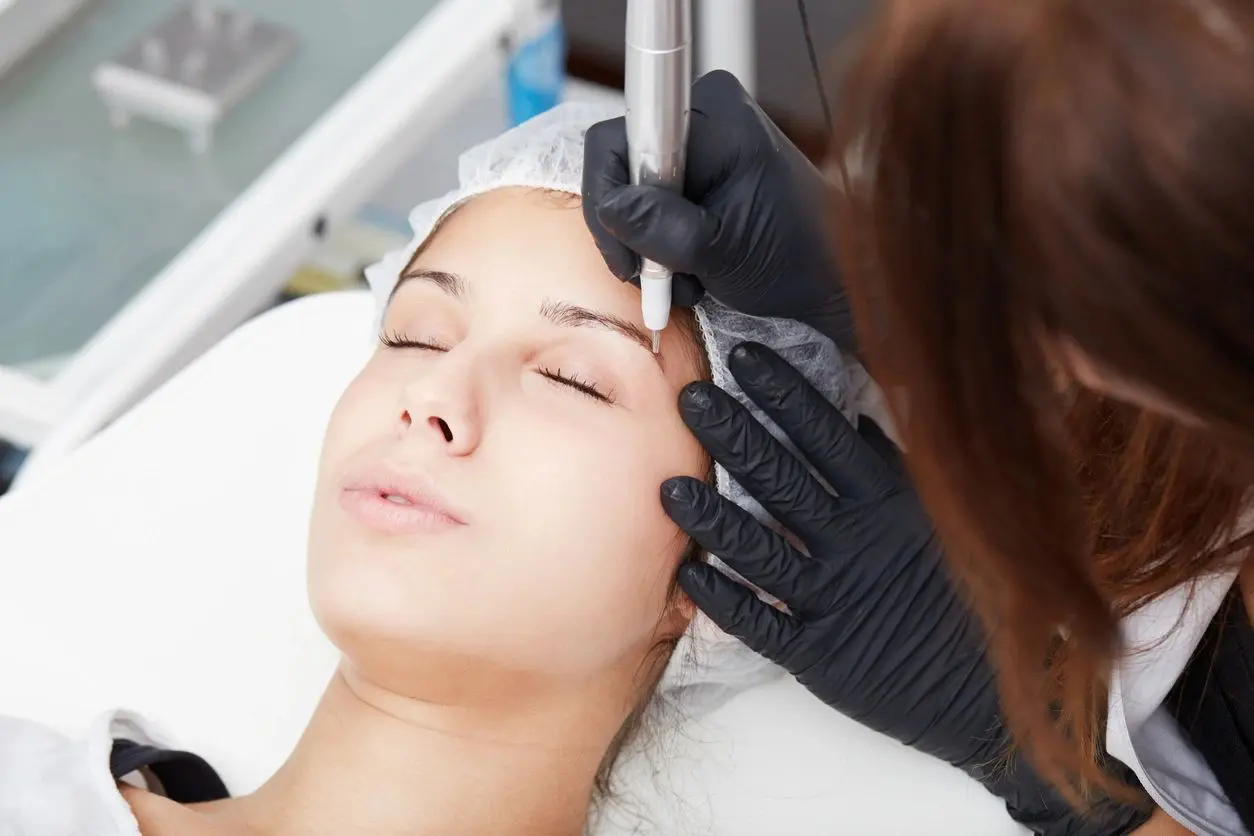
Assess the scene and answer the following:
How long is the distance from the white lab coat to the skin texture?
17.5 inches

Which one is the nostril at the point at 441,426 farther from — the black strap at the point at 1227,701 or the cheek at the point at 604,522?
the black strap at the point at 1227,701

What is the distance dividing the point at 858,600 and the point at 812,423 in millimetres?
203

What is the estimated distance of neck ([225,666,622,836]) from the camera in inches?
46.7

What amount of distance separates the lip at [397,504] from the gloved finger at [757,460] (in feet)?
0.83

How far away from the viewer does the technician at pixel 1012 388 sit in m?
0.64

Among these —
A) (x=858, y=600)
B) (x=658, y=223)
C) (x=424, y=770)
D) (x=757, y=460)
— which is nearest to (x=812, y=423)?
(x=757, y=460)

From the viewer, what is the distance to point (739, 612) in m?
1.22

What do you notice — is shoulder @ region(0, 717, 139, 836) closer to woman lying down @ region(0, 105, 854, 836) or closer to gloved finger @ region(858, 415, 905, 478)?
woman lying down @ region(0, 105, 854, 836)

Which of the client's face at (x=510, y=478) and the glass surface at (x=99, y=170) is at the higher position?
the client's face at (x=510, y=478)

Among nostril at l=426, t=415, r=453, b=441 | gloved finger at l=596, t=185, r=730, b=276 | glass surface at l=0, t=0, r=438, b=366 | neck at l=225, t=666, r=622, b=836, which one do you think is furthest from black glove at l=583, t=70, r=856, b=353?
glass surface at l=0, t=0, r=438, b=366

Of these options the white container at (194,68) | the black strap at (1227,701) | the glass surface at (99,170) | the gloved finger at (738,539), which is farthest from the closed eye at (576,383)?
the white container at (194,68)

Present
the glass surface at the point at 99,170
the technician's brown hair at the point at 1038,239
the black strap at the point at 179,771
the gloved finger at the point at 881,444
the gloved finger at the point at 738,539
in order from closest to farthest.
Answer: the technician's brown hair at the point at 1038,239
the gloved finger at the point at 738,539
the black strap at the point at 179,771
the gloved finger at the point at 881,444
the glass surface at the point at 99,170

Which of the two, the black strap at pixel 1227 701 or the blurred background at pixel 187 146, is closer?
the black strap at pixel 1227 701

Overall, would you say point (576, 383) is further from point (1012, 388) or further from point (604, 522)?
point (1012, 388)
